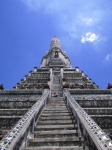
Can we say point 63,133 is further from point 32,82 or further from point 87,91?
point 32,82

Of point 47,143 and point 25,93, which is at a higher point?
point 25,93

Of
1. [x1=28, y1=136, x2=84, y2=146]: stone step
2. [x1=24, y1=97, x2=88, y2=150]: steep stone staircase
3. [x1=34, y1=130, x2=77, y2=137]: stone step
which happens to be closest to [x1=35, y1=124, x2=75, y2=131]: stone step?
[x1=24, y1=97, x2=88, y2=150]: steep stone staircase

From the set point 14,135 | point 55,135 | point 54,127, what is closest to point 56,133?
point 55,135

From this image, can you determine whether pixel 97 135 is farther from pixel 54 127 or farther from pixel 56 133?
pixel 54 127

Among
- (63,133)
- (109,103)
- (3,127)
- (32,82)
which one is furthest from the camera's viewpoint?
(32,82)

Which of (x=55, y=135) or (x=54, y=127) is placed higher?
(x=54, y=127)

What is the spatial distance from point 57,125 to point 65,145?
5.19 ft

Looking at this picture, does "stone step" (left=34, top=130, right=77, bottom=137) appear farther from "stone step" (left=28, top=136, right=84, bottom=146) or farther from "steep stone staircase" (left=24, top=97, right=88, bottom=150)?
"stone step" (left=28, top=136, right=84, bottom=146)

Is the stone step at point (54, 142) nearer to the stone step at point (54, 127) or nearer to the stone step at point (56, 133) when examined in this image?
the stone step at point (56, 133)

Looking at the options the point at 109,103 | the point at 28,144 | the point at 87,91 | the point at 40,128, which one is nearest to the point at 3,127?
the point at 40,128

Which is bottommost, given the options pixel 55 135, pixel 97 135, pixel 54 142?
pixel 54 142

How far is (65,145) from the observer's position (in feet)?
20.5

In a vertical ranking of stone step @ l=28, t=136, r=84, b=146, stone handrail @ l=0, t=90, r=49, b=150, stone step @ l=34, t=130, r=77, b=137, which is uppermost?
stone handrail @ l=0, t=90, r=49, b=150

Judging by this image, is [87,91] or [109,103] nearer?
[109,103]
